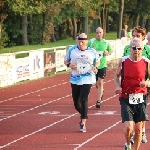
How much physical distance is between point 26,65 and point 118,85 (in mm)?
18018

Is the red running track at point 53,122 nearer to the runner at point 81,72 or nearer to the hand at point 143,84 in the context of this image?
the runner at point 81,72

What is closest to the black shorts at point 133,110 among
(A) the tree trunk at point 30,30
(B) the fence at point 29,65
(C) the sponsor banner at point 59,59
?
(B) the fence at point 29,65

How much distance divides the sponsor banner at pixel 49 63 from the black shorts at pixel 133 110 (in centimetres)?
2035

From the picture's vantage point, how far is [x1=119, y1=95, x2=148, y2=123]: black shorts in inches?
465

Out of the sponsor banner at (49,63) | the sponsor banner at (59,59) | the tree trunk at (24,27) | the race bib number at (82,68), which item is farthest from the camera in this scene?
the tree trunk at (24,27)

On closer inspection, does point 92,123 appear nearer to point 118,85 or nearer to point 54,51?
point 118,85

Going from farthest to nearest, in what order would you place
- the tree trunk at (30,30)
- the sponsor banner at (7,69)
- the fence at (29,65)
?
the tree trunk at (30,30) → the fence at (29,65) → the sponsor banner at (7,69)

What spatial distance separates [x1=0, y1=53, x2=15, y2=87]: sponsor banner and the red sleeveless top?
50.3ft

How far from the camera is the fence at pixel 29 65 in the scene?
2751 centimetres

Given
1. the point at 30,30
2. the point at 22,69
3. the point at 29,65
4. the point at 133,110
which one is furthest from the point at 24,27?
the point at 133,110

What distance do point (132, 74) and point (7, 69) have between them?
1611cm

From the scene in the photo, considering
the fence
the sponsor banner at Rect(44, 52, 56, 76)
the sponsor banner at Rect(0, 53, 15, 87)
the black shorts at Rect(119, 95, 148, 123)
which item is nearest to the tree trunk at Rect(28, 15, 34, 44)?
the fence

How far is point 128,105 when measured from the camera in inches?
468

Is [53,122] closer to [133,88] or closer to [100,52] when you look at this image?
[100,52]
